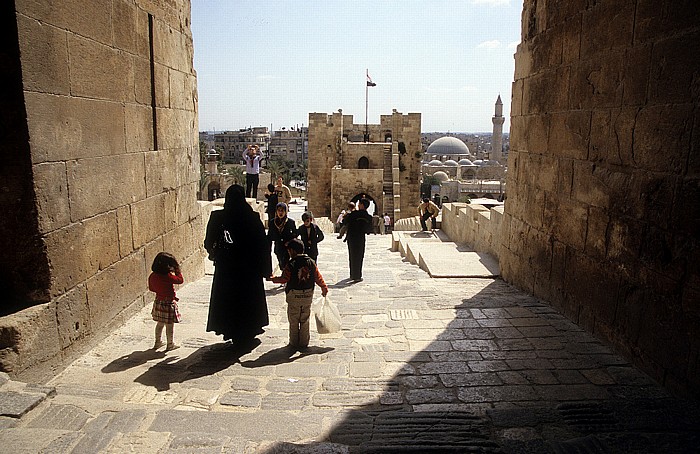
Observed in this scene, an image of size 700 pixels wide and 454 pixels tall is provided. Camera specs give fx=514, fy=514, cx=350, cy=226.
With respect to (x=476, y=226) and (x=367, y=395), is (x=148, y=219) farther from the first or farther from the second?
(x=476, y=226)

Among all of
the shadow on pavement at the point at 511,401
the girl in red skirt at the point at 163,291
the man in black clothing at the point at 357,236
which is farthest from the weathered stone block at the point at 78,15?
the man in black clothing at the point at 357,236

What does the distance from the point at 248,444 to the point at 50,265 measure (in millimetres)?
2064

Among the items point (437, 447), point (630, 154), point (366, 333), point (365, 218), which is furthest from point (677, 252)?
point (365, 218)

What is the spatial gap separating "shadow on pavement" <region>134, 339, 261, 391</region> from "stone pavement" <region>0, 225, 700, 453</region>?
2 centimetres

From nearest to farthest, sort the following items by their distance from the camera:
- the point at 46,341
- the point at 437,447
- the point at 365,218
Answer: the point at 437,447, the point at 46,341, the point at 365,218

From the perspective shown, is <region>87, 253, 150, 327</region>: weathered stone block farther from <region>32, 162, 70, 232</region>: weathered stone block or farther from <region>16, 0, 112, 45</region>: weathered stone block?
<region>16, 0, 112, 45</region>: weathered stone block

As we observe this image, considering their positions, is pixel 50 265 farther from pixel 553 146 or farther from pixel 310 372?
pixel 553 146

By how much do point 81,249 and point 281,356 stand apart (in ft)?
5.93

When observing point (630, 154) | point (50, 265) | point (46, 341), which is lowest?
point (46, 341)

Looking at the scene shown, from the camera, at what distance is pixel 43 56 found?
11.7ft

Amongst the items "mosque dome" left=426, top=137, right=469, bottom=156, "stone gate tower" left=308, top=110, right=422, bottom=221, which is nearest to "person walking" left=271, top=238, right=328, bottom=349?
"stone gate tower" left=308, top=110, right=422, bottom=221

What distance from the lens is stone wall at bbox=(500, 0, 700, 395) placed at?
3275 millimetres

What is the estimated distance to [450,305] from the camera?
5.72 metres

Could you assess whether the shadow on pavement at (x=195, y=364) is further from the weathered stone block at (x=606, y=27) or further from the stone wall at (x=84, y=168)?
the weathered stone block at (x=606, y=27)
